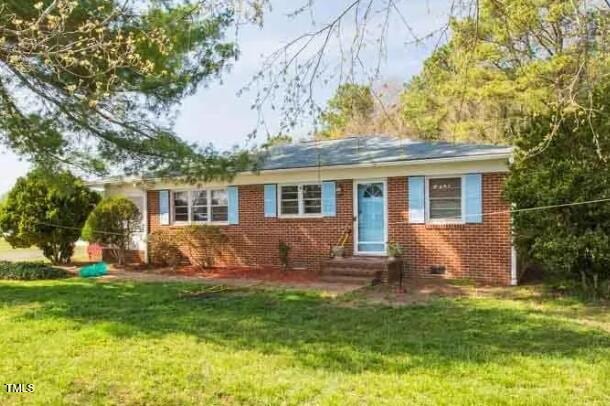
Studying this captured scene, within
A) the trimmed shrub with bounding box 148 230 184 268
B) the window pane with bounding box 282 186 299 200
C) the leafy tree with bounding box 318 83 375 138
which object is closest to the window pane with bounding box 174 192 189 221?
the trimmed shrub with bounding box 148 230 184 268

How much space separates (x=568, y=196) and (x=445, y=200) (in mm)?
3179

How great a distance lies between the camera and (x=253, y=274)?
1358cm

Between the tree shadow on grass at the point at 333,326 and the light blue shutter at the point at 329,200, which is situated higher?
the light blue shutter at the point at 329,200

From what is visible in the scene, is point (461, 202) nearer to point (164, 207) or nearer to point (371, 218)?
point (371, 218)

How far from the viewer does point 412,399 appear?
4547 millimetres

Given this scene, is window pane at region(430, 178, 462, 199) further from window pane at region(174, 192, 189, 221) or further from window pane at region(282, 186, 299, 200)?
window pane at region(174, 192, 189, 221)

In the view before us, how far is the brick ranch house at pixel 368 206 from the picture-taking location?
38.4 ft

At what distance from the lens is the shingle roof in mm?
12031

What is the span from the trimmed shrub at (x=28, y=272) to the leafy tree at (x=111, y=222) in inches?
63.7

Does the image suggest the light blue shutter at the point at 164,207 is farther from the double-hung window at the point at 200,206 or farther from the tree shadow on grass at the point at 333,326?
the tree shadow on grass at the point at 333,326

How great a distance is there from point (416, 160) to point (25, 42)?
9467 millimetres

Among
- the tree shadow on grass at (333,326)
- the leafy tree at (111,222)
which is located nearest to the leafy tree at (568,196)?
the tree shadow on grass at (333,326)

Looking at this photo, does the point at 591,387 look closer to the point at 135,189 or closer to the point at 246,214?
the point at 246,214

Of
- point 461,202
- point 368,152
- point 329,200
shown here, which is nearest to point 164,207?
point 329,200
